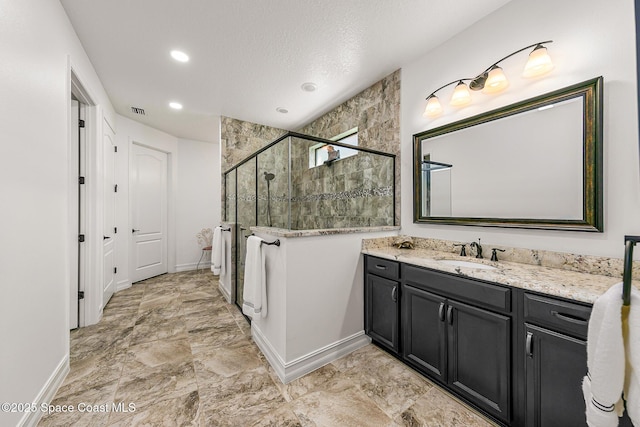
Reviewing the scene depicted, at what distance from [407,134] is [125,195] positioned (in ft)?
14.1

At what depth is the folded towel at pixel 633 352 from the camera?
789 millimetres

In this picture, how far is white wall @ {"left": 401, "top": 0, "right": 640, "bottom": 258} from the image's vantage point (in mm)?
1331

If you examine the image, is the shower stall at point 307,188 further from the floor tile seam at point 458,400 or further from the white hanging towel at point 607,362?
the white hanging towel at point 607,362

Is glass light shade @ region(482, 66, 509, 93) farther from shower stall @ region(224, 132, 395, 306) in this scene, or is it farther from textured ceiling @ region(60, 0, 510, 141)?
shower stall @ region(224, 132, 395, 306)

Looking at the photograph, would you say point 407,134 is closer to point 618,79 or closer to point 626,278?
point 618,79

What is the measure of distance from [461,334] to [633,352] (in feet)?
2.60

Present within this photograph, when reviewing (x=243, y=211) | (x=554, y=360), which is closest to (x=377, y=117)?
(x=243, y=211)

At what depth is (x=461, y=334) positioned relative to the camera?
1.51 meters

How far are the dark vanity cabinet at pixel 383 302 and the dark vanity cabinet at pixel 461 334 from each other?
0.23 feet

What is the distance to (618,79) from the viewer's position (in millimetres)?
1357

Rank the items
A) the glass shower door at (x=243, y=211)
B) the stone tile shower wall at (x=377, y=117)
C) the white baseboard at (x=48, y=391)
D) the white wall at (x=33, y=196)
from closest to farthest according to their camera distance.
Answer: the white wall at (x=33, y=196) < the white baseboard at (x=48, y=391) < the stone tile shower wall at (x=377, y=117) < the glass shower door at (x=243, y=211)

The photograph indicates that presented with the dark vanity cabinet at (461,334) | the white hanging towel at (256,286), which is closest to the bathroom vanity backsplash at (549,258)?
the dark vanity cabinet at (461,334)

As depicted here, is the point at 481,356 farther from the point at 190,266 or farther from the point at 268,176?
the point at 190,266

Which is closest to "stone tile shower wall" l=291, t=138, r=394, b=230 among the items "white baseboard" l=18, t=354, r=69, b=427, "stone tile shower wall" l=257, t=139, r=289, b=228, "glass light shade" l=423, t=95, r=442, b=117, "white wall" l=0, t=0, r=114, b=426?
"stone tile shower wall" l=257, t=139, r=289, b=228
